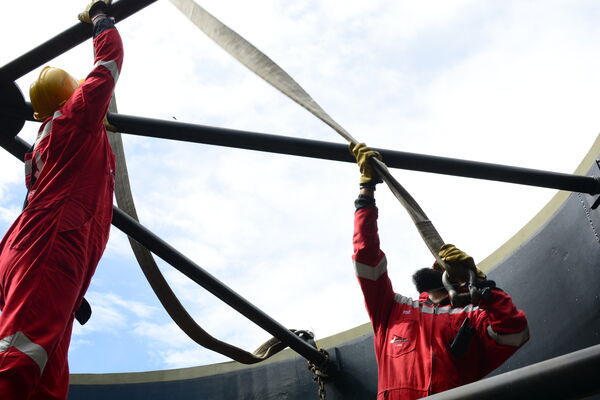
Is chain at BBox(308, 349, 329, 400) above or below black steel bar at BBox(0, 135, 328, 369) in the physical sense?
below

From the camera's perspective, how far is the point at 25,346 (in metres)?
2.46

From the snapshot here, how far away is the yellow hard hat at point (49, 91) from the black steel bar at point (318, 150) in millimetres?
661

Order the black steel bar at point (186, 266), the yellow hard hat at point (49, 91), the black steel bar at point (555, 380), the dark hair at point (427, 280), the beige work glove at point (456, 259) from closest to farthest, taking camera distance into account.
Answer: the black steel bar at point (555, 380), the beige work glove at point (456, 259), the yellow hard hat at point (49, 91), the dark hair at point (427, 280), the black steel bar at point (186, 266)

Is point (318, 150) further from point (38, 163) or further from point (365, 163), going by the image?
point (38, 163)

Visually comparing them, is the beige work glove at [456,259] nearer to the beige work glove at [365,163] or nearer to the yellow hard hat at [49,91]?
the beige work glove at [365,163]

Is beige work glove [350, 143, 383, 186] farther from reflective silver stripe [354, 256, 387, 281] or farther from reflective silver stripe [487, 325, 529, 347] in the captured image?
reflective silver stripe [487, 325, 529, 347]

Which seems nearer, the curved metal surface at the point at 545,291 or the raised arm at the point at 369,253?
the raised arm at the point at 369,253

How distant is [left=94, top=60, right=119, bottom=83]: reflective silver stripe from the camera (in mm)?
3504

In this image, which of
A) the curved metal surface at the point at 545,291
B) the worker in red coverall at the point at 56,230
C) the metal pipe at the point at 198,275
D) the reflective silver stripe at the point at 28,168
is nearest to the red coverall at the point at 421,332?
the curved metal surface at the point at 545,291

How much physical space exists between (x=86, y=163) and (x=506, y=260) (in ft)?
13.0

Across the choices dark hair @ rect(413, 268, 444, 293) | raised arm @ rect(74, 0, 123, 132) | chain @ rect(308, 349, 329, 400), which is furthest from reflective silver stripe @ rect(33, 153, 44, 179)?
chain @ rect(308, 349, 329, 400)

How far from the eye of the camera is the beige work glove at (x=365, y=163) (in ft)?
13.7

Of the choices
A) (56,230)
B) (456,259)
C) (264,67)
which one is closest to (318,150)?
(264,67)

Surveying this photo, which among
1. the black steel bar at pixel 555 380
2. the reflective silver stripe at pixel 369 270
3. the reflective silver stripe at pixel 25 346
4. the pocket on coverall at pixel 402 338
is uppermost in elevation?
the reflective silver stripe at pixel 369 270
